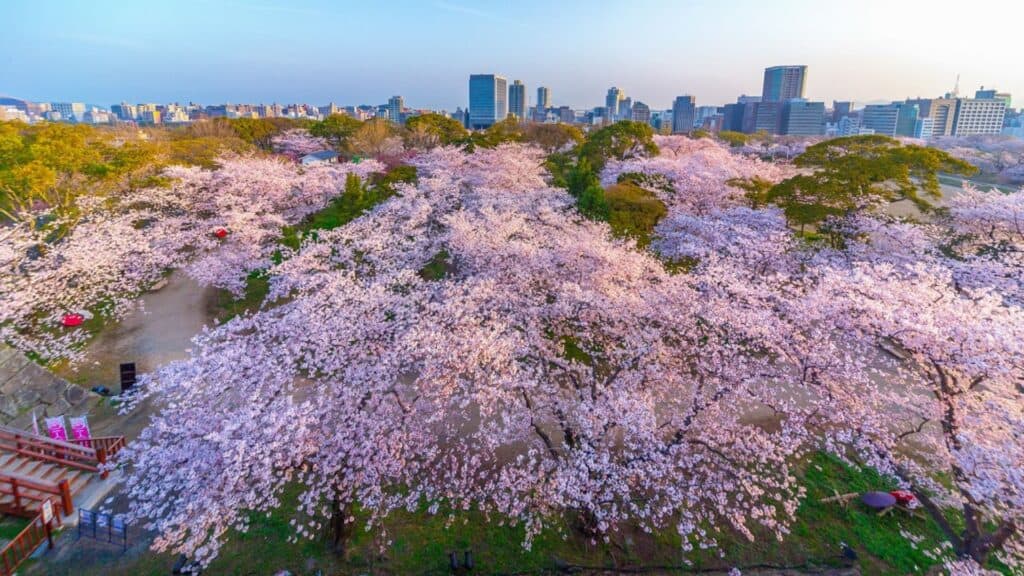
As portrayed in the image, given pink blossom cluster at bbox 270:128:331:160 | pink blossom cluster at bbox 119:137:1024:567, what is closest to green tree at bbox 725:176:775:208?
→ pink blossom cluster at bbox 119:137:1024:567

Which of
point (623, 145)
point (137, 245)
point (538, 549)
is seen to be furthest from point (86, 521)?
point (623, 145)

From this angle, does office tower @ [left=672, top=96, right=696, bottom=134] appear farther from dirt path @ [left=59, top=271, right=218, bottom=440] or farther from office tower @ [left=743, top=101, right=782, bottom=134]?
dirt path @ [left=59, top=271, right=218, bottom=440]

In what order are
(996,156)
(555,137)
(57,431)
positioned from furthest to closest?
(996,156), (555,137), (57,431)

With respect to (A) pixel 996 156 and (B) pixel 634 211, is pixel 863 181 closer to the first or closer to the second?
(B) pixel 634 211

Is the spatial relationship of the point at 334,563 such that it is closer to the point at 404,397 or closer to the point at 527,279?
the point at 404,397

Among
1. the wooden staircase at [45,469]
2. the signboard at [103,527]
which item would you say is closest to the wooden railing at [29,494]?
the wooden staircase at [45,469]

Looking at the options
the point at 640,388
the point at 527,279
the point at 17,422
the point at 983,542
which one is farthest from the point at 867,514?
the point at 17,422
